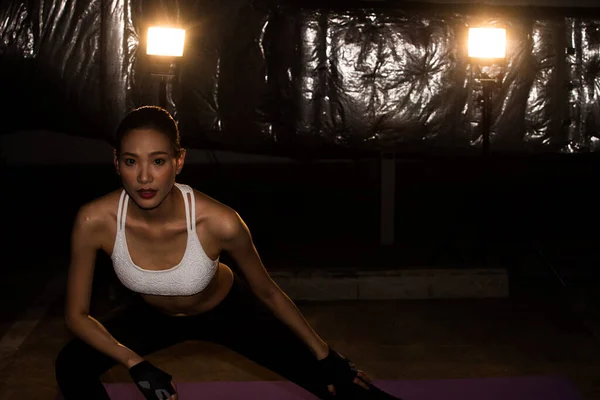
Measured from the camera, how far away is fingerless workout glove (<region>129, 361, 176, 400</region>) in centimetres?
212

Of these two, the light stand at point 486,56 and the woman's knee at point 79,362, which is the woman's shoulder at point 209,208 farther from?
the light stand at point 486,56

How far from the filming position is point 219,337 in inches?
102

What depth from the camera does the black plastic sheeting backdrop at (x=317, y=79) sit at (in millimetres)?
5086

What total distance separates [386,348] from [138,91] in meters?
2.36

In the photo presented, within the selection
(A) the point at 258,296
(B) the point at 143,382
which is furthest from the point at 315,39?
(B) the point at 143,382

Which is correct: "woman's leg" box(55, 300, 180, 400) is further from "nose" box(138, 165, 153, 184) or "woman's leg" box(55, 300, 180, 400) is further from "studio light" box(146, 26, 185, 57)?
"studio light" box(146, 26, 185, 57)

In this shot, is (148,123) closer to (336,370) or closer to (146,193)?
(146,193)

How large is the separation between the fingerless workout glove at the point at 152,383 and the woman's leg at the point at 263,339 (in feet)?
1.35

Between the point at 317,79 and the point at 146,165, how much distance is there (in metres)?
3.20

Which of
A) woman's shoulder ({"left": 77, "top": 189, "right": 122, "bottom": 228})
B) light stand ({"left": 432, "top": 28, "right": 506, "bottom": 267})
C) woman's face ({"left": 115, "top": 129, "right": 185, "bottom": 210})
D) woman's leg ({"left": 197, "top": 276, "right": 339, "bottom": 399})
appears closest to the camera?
woman's face ({"left": 115, "top": 129, "right": 185, "bottom": 210})

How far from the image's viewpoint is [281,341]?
8.21 feet

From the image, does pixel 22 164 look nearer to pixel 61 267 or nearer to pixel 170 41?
pixel 61 267

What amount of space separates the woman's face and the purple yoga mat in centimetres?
118

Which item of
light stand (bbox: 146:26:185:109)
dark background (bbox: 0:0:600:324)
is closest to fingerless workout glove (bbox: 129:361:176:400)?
light stand (bbox: 146:26:185:109)
